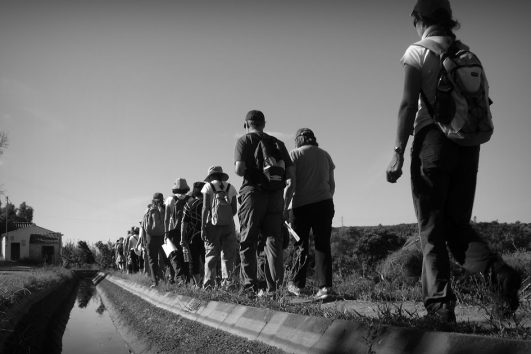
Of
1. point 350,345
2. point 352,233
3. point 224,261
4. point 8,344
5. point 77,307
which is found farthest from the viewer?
point 352,233

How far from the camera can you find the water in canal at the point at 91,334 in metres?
9.11

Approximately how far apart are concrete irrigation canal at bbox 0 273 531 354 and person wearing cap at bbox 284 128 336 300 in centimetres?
120

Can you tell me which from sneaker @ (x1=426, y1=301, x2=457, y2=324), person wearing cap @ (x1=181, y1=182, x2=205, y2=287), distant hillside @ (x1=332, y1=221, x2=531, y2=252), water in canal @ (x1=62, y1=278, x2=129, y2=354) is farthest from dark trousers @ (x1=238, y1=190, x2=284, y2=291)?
distant hillside @ (x1=332, y1=221, x2=531, y2=252)

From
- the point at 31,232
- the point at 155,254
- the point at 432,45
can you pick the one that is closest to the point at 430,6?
the point at 432,45

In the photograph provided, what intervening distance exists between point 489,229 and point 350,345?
18.8m

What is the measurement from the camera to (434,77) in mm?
3334

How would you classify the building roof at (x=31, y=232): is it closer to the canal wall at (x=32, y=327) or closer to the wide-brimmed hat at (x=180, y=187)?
the canal wall at (x=32, y=327)

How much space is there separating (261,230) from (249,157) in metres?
0.91

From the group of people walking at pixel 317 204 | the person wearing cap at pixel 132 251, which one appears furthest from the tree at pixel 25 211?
the group of people walking at pixel 317 204

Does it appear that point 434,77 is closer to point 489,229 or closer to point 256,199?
point 256,199

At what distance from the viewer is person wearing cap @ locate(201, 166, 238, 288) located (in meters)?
8.08

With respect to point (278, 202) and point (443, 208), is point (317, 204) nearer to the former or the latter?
point (278, 202)

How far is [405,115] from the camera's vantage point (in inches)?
135

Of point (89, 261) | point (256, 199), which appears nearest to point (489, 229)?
point (256, 199)
